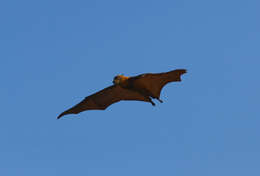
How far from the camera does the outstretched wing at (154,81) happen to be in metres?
21.6

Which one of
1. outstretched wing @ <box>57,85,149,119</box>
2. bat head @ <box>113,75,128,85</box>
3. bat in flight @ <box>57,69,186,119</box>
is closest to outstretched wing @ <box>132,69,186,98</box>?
bat in flight @ <box>57,69,186,119</box>

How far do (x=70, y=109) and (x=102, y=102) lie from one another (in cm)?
174

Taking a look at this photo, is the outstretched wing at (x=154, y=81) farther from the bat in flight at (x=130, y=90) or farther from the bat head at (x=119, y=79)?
the bat head at (x=119, y=79)

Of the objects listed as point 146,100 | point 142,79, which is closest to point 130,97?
point 146,100

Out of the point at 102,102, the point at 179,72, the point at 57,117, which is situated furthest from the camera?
the point at 102,102

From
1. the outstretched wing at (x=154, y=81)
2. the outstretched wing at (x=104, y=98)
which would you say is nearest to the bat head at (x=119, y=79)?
the outstretched wing at (x=154, y=81)

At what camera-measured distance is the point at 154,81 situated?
22.5 meters

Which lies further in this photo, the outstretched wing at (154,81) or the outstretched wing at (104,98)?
the outstretched wing at (104,98)

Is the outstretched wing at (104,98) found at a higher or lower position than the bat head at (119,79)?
higher

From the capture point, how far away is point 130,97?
24359 millimetres

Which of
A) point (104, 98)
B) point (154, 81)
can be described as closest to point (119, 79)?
point (154, 81)

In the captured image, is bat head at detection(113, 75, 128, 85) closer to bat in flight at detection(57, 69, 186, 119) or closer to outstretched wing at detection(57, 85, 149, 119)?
bat in flight at detection(57, 69, 186, 119)

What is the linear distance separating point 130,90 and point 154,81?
57.3 inches

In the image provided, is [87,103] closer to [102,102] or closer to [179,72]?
[102,102]
